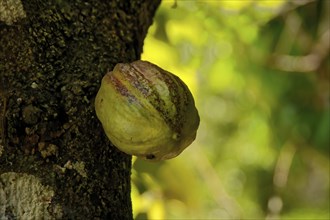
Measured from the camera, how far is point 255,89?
2.44 m

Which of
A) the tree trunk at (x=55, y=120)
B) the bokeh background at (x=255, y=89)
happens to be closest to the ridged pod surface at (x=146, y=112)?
the tree trunk at (x=55, y=120)

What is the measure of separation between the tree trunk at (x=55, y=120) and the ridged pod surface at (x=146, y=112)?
45 mm

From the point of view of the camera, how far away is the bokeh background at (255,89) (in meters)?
2.05

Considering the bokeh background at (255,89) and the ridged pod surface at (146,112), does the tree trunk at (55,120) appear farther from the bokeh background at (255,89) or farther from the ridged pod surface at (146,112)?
the bokeh background at (255,89)

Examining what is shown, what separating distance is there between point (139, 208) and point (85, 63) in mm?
844

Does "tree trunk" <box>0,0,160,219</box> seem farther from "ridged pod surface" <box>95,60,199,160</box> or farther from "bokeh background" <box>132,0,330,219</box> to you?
"bokeh background" <box>132,0,330,219</box>

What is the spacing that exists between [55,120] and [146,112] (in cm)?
12

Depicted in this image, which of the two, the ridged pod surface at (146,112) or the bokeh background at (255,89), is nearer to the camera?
the ridged pod surface at (146,112)

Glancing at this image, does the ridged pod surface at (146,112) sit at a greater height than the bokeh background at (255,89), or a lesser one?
lesser

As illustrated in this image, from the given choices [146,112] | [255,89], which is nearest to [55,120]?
[146,112]

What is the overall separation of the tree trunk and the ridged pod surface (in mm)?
45

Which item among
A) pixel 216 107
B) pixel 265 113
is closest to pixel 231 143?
pixel 216 107

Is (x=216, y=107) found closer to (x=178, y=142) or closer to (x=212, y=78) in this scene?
(x=212, y=78)

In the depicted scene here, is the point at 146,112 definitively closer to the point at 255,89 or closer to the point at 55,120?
the point at 55,120
